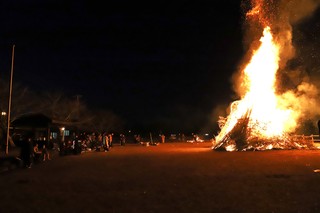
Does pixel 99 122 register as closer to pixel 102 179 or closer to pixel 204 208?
pixel 102 179

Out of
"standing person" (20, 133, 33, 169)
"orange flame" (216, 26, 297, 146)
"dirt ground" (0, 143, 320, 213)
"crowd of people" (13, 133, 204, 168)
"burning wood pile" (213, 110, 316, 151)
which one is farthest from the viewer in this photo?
"orange flame" (216, 26, 297, 146)

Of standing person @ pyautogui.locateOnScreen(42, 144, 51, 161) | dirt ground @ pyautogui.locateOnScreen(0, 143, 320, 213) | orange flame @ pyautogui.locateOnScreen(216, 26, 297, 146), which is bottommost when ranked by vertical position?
dirt ground @ pyautogui.locateOnScreen(0, 143, 320, 213)

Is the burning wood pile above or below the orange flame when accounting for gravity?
below

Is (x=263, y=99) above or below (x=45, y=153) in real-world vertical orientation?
above

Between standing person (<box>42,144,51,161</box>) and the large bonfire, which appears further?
the large bonfire

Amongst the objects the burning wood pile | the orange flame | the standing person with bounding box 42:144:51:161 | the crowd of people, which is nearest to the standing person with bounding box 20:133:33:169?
Answer: the crowd of people

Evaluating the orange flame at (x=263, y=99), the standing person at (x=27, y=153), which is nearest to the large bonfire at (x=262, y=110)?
the orange flame at (x=263, y=99)

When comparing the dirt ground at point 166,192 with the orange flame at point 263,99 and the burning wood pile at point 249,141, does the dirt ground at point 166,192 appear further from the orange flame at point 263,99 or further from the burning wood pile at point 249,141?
the orange flame at point 263,99

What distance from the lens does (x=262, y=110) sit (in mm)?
31484

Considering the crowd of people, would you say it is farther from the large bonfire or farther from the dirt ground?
the large bonfire

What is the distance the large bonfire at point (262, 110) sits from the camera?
29.3 meters

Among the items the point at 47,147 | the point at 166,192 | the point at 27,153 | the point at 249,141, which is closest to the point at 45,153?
the point at 27,153

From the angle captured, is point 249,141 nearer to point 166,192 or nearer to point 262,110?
point 262,110

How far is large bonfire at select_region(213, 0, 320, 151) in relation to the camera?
29297 mm
